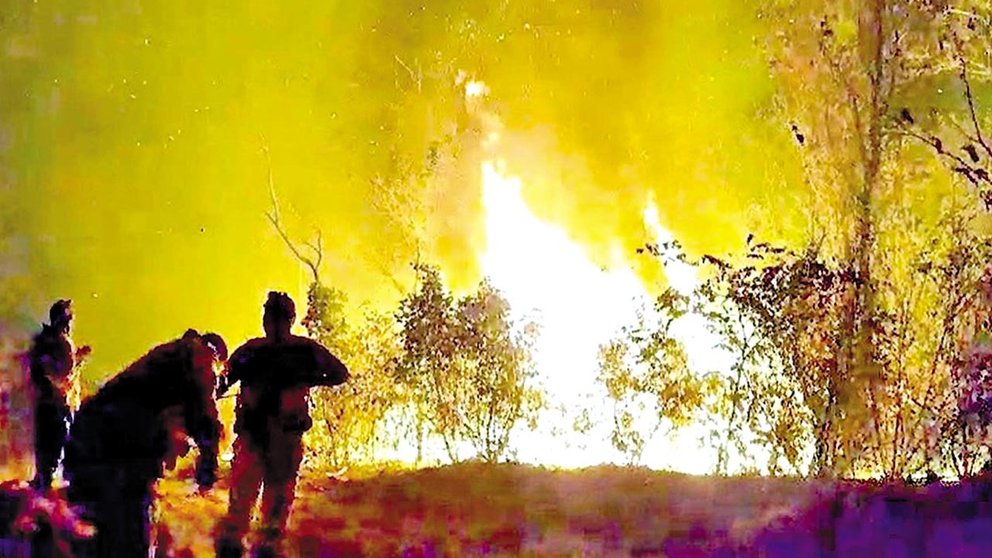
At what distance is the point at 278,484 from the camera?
282 inches

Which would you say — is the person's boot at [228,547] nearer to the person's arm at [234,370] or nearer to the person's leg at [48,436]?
the person's arm at [234,370]

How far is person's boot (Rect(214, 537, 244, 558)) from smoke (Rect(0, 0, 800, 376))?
333 inches

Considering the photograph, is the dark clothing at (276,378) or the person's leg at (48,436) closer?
the dark clothing at (276,378)

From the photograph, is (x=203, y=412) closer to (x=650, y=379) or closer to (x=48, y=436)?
(x=48, y=436)

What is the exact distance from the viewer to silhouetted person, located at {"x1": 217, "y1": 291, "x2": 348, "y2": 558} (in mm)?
7090

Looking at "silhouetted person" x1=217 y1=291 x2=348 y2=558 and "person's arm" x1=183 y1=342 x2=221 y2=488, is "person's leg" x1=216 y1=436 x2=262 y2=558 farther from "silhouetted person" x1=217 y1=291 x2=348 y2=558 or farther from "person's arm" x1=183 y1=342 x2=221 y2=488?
"person's arm" x1=183 y1=342 x2=221 y2=488

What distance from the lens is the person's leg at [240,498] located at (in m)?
7.15

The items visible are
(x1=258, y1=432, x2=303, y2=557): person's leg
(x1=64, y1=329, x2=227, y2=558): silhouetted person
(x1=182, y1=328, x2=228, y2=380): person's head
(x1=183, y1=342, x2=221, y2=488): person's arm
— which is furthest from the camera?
(x1=258, y1=432, x2=303, y2=557): person's leg

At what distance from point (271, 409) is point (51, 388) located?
302 cm

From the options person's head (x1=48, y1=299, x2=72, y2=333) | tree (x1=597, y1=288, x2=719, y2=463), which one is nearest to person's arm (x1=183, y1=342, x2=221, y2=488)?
person's head (x1=48, y1=299, x2=72, y2=333)

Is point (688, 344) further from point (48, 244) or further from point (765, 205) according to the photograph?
point (48, 244)

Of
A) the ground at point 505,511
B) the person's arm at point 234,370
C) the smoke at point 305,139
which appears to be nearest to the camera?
the person's arm at point 234,370

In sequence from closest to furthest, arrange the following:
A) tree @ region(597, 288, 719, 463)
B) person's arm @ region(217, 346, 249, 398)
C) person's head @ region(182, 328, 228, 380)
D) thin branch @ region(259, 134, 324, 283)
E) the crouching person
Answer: the crouching person, person's head @ region(182, 328, 228, 380), person's arm @ region(217, 346, 249, 398), tree @ region(597, 288, 719, 463), thin branch @ region(259, 134, 324, 283)

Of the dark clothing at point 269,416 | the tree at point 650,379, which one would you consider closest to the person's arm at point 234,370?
the dark clothing at point 269,416
